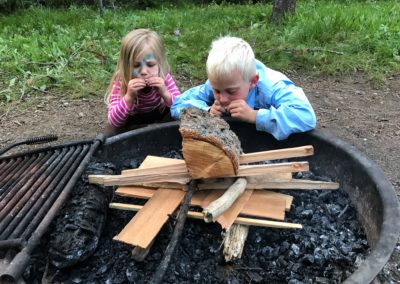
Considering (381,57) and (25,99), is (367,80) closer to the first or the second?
(381,57)

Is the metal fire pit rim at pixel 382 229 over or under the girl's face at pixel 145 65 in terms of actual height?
over

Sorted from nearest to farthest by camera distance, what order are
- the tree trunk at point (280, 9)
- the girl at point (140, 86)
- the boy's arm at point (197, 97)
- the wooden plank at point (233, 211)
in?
the wooden plank at point (233, 211), the boy's arm at point (197, 97), the girl at point (140, 86), the tree trunk at point (280, 9)

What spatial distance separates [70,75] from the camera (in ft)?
14.1

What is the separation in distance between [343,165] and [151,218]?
35.6 inches

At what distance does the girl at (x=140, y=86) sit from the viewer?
258 cm

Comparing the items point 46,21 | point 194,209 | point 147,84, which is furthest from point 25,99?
point 194,209

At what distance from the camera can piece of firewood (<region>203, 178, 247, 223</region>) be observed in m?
1.56

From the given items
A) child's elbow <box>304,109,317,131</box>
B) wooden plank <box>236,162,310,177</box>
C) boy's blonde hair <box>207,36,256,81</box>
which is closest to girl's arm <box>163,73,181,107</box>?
boy's blonde hair <box>207,36,256,81</box>

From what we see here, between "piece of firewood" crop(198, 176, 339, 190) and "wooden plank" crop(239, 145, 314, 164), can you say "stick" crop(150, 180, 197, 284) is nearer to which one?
"piece of firewood" crop(198, 176, 339, 190)

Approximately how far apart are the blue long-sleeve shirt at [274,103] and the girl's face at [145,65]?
0.26 m

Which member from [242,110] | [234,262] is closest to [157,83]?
[242,110]

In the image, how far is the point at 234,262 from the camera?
1.71 metres

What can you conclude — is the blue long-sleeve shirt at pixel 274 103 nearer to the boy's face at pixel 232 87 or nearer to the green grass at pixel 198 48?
the boy's face at pixel 232 87

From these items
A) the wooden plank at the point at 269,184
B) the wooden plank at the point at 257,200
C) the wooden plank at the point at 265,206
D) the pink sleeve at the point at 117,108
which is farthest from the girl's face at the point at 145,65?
the wooden plank at the point at 265,206
